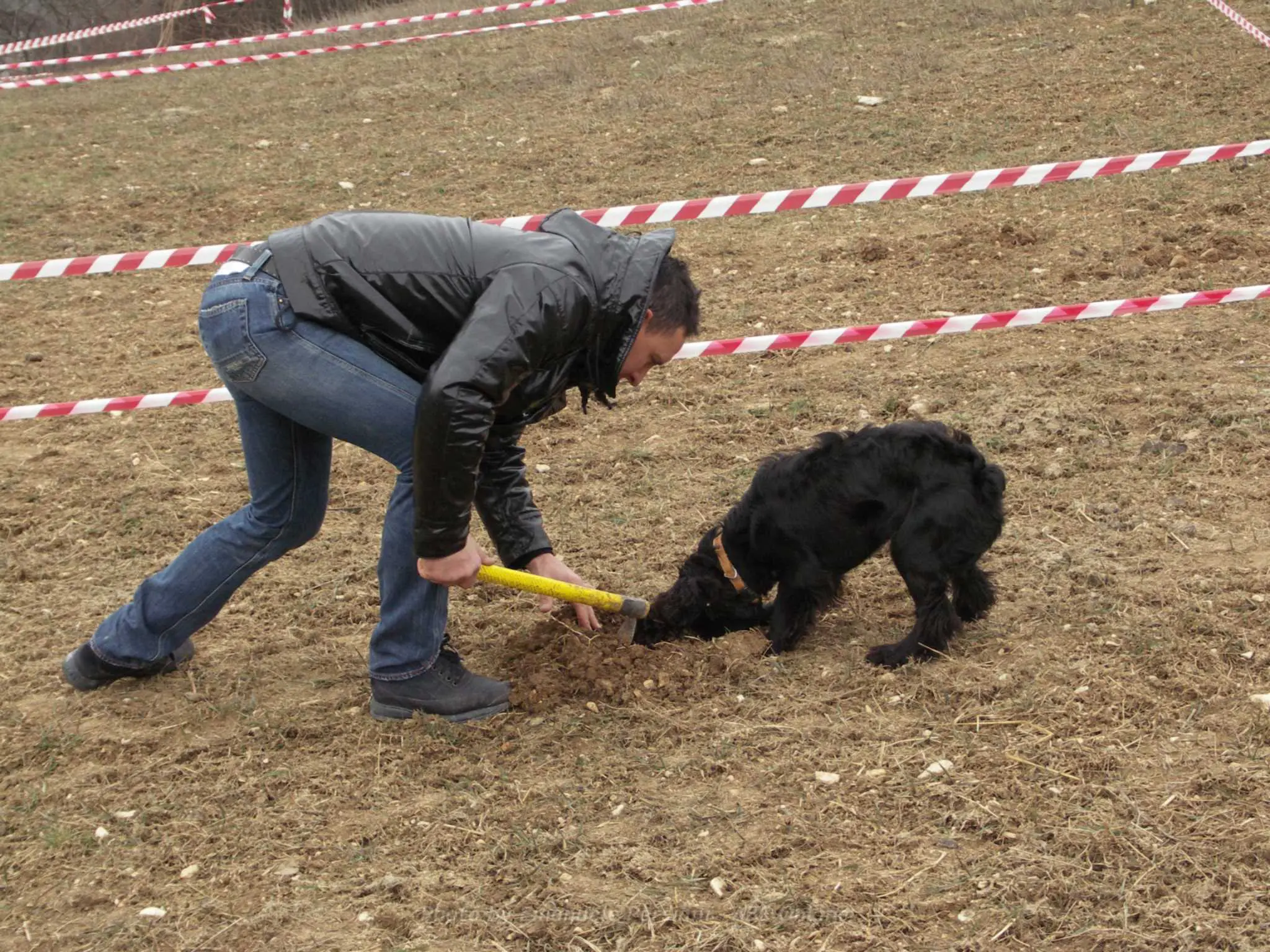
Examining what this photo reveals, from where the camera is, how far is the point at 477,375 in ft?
9.36

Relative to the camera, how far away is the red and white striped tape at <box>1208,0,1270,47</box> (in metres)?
11.0

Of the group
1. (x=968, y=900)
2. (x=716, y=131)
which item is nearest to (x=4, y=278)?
(x=968, y=900)

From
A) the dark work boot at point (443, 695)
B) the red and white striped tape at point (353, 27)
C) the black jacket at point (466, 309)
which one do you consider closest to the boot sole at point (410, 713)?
the dark work boot at point (443, 695)

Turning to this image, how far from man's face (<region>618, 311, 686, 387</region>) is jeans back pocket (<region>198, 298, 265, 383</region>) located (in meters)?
0.97

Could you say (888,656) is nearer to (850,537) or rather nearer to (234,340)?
(850,537)

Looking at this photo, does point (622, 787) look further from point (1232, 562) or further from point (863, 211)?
point (863, 211)

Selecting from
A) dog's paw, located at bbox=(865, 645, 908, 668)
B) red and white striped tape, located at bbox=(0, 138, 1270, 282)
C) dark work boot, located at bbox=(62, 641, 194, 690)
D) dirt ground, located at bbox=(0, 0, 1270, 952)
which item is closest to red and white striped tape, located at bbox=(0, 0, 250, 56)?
dirt ground, located at bbox=(0, 0, 1270, 952)

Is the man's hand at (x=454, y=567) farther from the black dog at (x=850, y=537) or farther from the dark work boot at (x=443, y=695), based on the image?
the black dog at (x=850, y=537)

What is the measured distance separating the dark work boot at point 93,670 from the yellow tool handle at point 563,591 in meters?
1.27

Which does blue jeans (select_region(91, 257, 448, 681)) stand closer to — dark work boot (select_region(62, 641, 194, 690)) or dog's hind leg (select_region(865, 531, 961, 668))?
dark work boot (select_region(62, 641, 194, 690))

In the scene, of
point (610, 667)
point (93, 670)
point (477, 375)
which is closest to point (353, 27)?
point (93, 670)

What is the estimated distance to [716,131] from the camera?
36.6 ft

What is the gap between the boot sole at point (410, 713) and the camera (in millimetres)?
3801

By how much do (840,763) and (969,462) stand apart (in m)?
1.17
